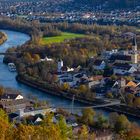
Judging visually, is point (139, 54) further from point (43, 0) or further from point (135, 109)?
point (43, 0)

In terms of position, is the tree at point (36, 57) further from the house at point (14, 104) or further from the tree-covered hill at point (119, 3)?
the tree-covered hill at point (119, 3)

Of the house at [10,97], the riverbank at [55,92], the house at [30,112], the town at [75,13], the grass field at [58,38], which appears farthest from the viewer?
the town at [75,13]

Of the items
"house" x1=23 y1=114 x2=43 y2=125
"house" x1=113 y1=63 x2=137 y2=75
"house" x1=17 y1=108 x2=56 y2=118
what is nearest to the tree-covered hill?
"house" x1=113 y1=63 x2=137 y2=75

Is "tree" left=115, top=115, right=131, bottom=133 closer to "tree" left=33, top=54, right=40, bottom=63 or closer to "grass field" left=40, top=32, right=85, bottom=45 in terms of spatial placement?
"tree" left=33, top=54, right=40, bottom=63

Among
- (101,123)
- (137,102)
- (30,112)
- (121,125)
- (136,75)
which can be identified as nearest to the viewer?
(121,125)

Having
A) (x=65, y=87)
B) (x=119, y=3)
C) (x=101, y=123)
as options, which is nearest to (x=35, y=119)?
(x=101, y=123)

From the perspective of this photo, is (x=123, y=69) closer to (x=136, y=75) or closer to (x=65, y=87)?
(x=136, y=75)

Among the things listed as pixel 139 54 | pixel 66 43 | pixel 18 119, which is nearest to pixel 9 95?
pixel 18 119

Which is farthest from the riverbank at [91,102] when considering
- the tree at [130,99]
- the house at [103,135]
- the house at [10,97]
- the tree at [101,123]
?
the house at [103,135]
